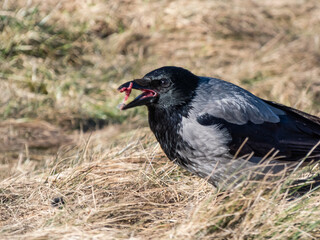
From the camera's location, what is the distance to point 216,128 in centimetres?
337

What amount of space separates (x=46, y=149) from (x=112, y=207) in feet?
8.32

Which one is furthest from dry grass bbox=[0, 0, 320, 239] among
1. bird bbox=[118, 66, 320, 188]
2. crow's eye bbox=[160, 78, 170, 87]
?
crow's eye bbox=[160, 78, 170, 87]

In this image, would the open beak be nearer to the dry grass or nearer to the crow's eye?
the crow's eye

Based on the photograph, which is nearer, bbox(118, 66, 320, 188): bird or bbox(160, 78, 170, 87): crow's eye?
Result: bbox(118, 66, 320, 188): bird

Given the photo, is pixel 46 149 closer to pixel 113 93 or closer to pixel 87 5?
pixel 113 93

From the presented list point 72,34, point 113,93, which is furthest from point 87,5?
point 113,93

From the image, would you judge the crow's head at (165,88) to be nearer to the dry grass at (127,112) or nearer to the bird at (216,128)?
the bird at (216,128)

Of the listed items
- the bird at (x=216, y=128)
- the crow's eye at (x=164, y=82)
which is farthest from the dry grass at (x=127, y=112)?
the crow's eye at (x=164, y=82)

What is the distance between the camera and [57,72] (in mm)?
6711

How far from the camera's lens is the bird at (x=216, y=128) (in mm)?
3350

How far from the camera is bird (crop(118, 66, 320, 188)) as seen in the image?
3.35 metres

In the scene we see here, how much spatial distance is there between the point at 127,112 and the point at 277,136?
295cm

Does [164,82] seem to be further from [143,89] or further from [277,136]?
[277,136]

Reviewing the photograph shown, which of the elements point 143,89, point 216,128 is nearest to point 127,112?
point 143,89
